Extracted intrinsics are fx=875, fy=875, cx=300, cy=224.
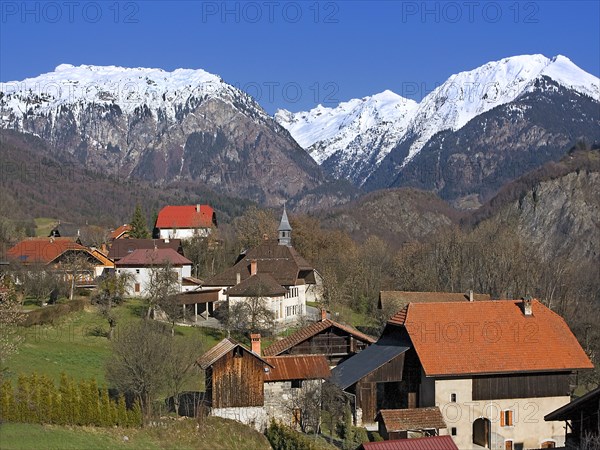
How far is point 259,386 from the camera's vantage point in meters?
38.9

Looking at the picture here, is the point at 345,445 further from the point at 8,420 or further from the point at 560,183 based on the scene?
the point at 560,183

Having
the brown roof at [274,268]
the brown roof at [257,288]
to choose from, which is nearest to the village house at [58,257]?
the brown roof at [274,268]

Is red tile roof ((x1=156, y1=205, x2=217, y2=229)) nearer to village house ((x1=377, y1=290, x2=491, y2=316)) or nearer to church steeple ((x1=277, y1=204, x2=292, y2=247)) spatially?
church steeple ((x1=277, y1=204, x2=292, y2=247))

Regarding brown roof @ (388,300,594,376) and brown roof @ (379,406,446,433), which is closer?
brown roof @ (379,406,446,433)

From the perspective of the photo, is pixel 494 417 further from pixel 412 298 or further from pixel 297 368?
pixel 412 298

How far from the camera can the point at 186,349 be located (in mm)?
38125

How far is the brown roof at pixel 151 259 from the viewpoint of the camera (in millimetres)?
71188

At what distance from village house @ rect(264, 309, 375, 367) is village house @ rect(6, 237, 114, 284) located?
23.8 m

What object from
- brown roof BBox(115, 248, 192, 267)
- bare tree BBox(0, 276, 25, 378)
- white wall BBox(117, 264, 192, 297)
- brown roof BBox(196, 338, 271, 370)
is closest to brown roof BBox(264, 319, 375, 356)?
brown roof BBox(196, 338, 271, 370)

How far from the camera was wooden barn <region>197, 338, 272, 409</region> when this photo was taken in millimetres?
38250

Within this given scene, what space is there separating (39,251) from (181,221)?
37.5 metres

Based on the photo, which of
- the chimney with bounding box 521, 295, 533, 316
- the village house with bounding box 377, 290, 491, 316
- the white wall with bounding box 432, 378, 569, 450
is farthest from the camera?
the village house with bounding box 377, 290, 491, 316

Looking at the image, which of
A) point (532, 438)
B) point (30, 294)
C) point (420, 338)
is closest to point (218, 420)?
point (420, 338)

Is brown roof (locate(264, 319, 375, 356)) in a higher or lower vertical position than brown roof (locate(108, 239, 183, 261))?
lower
